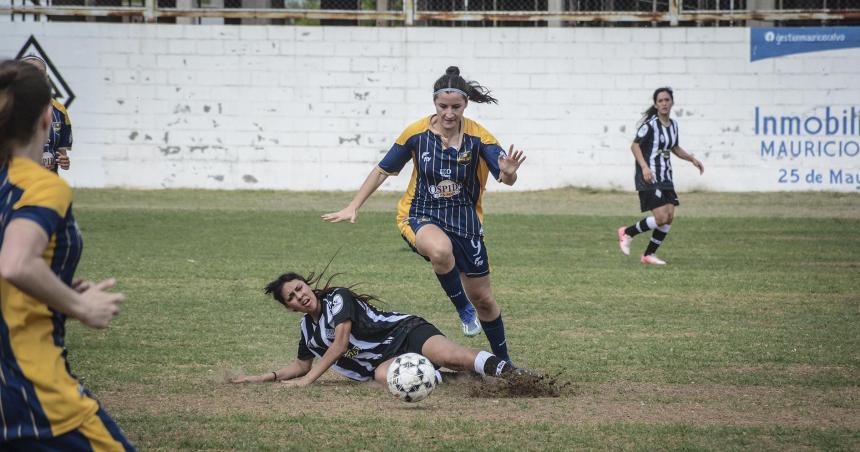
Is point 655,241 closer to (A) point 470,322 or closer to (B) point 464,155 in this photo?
(A) point 470,322

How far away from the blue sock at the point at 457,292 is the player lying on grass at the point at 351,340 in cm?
52

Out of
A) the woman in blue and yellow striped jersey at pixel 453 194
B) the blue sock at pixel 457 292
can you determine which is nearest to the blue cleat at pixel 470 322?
the blue sock at pixel 457 292

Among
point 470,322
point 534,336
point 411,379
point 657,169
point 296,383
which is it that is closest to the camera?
point 411,379

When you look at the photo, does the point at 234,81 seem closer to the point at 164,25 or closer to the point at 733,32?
the point at 164,25

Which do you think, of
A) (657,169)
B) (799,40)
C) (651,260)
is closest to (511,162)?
(651,260)

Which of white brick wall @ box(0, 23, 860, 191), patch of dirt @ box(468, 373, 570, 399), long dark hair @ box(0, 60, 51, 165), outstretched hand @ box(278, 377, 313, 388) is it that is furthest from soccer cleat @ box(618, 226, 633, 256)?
long dark hair @ box(0, 60, 51, 165)

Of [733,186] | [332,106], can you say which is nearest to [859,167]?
[733,186]

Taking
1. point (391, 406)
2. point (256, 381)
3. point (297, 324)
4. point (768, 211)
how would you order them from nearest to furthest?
A: point (391, 406) → point (256, 381) → point (297, 324) → point (768, 211)

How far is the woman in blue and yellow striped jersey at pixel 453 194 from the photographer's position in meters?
7.32

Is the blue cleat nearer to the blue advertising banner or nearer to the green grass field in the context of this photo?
the green grass field

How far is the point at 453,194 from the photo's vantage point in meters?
7.55

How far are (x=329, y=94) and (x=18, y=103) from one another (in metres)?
18.8

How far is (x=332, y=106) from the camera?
2195 centimetres

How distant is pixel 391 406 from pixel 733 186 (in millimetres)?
16799
